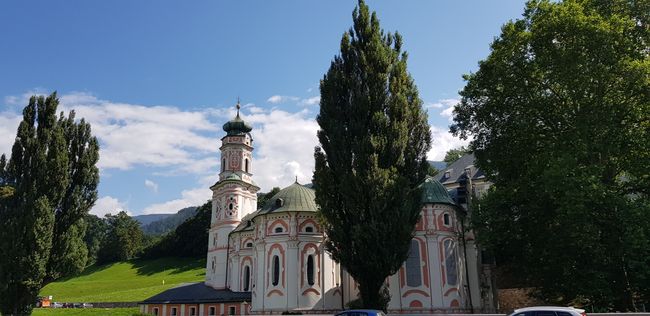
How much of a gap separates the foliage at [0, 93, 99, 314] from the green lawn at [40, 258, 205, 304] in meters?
34.8

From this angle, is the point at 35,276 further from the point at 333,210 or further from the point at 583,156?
the point at 583,156

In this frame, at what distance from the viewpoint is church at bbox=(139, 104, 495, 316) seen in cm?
3136

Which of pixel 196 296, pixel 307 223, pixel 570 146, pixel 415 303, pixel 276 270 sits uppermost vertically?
pixel 570 146

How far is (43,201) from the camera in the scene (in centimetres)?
2575

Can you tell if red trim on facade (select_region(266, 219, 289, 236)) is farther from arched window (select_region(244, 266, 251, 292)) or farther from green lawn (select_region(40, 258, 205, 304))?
green lawn (select_region(40, 258, 205, 304))

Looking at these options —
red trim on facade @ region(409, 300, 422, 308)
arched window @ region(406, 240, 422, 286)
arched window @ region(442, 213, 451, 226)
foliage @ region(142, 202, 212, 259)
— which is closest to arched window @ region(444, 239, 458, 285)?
arched window @ region(442, 213, 451, 226)

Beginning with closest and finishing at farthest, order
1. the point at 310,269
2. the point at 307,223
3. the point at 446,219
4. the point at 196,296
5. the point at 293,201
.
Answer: the point at 446,219 < the point at 310,269 < the point at 307,223 < the point at 293,201 < the point at 196,296

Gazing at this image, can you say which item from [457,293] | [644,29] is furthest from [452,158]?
[644,29]

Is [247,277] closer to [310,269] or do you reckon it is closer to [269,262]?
[269,262]

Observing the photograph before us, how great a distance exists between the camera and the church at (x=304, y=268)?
31.4 meters

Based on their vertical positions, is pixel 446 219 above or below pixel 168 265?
below

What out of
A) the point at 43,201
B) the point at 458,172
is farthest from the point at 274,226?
the point at 458,172

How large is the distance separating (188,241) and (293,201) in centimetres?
6340

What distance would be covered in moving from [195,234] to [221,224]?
47.3 m
